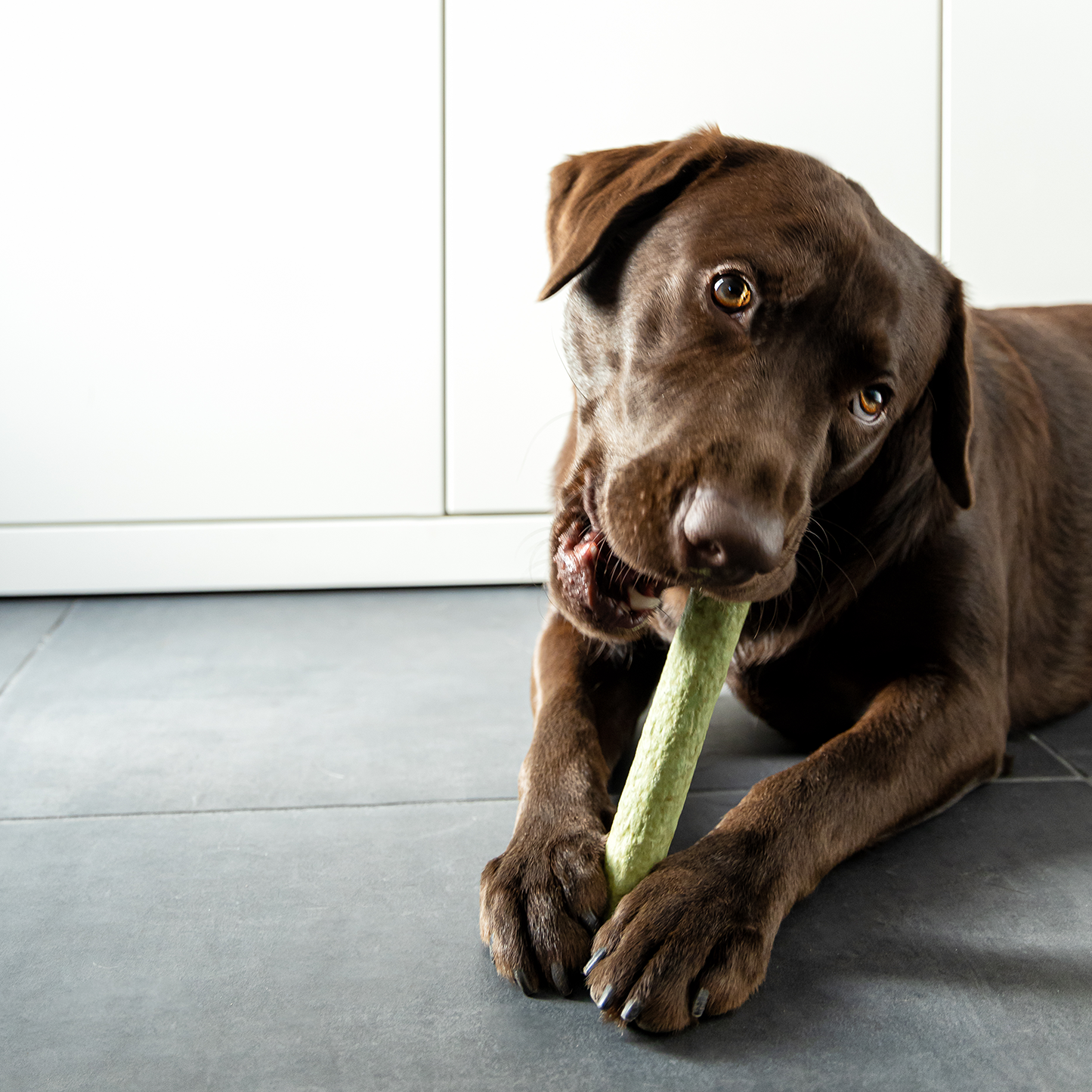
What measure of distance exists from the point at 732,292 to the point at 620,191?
22cm

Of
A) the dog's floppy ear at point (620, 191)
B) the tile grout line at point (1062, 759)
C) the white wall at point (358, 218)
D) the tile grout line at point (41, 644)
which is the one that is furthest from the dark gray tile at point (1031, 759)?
the tile grout line at point (41, 644)

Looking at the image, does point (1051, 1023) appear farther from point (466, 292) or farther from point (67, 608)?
point (67, 608)

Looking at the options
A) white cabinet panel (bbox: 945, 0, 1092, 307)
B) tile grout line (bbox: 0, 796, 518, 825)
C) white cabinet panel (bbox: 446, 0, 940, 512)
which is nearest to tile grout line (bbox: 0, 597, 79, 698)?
tile grout line (bbox: 0, 796, 518, 825)

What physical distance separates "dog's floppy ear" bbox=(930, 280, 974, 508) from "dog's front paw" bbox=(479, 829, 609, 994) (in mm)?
662

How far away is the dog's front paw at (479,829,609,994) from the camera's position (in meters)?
0.96

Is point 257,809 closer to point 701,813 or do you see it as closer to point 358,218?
point 701,813

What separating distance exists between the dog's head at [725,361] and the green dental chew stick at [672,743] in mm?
54

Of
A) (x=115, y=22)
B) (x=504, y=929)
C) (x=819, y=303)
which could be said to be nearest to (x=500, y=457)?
(x=115, y=22)

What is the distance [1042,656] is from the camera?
1688 millimetres

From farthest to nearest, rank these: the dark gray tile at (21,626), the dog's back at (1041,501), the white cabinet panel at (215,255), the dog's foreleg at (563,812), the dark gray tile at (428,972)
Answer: the white cabinet panel at (215,255) → the dark gray tile at (21,626) → the dog's back at (1041,501) → the dog's foreleg at (563,812) → the dark gray tile at (428,972)

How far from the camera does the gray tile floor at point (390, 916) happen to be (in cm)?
88

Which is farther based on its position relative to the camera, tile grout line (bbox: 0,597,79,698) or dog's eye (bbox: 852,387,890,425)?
tile grout line (bbox: 0,597,79,698)

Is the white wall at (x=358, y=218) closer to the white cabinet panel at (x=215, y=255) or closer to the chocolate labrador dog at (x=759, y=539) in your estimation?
the white cabinet panel at (x=215, y=255)

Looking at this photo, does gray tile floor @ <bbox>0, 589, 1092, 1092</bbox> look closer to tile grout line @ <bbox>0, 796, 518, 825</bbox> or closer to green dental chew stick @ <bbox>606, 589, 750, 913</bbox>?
tile grout line @ <bbox>0, 796, 518, 825</bbox>
